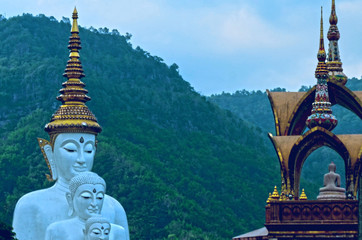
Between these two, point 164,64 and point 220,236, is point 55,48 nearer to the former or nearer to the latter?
point 164,64

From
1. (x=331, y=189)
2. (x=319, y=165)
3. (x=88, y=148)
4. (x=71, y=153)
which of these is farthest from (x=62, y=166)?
(x=319, y=165)

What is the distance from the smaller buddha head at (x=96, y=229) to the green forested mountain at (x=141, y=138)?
112ft

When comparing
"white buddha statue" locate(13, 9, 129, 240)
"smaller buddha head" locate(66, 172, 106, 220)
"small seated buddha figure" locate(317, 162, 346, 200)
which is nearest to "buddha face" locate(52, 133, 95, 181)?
"white buddha statue" locate(13, 9, 129, 240)

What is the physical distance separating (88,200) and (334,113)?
270 feet

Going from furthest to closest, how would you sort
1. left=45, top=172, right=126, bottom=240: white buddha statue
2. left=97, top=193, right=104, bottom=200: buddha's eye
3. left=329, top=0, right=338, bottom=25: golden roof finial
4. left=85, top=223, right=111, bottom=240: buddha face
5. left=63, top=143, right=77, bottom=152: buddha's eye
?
left=329, top=0, right=338, bottom=25: golden roof finial < left=63, top=143, right=77, bottom=152: buddha's eye < left=97, top=193, right=104, bottom=200: buddha's eye < left=45, top=172, right=126, bottom=240: white buddha statue < left=85, top=223, right=111, bottom=240: buddha face

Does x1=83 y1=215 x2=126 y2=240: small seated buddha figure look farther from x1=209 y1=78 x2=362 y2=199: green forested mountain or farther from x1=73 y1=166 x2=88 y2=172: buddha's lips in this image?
x1=209 y1=78 x2=362 y2=199: green forested mountain

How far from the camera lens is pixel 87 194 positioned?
1193 inches

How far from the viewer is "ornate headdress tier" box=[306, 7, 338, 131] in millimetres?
35431

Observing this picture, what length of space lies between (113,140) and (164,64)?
43.7 m

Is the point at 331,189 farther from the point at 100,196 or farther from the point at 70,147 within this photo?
the point at 100,196

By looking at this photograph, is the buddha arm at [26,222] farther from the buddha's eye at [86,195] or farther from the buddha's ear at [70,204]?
the buddha's eye at [86,195]

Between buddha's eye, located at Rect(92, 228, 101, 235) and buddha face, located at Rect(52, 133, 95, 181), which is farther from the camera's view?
buddha face, located at Rect(52, 133, 95, 181)

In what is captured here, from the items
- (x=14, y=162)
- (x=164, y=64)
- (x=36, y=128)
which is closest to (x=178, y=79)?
(x=164, y=64)

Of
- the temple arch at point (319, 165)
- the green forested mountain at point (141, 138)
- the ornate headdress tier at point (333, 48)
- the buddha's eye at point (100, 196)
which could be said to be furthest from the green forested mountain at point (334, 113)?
the buddha's eye at point (100, 196)
